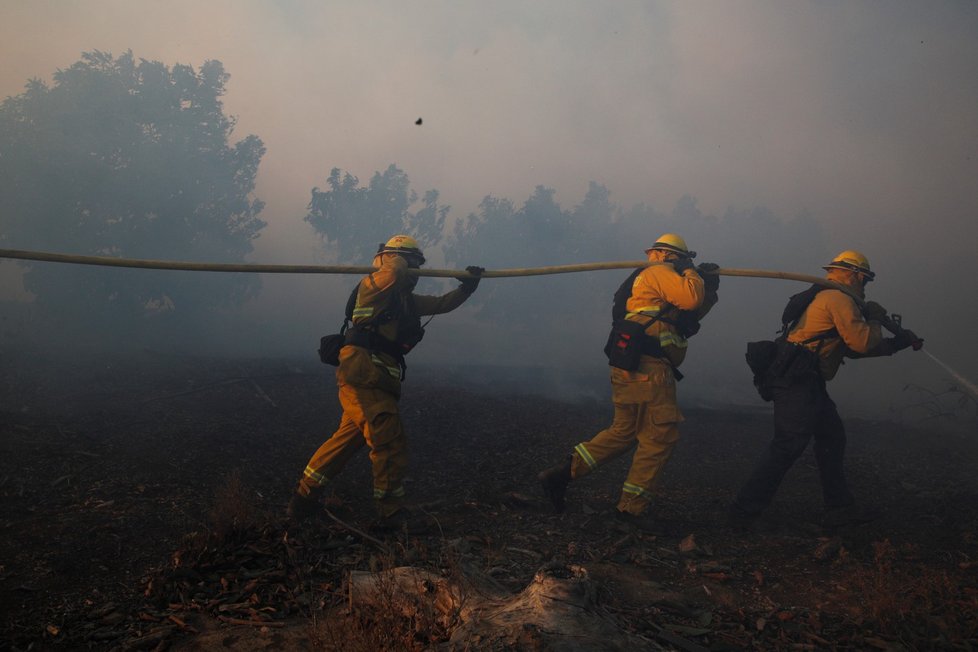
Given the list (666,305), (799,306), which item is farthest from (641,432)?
(799,306)

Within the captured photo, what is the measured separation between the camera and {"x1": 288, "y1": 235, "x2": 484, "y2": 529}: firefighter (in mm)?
4398

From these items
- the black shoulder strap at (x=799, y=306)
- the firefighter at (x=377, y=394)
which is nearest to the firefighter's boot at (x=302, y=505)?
the firefighter at (x=377, y=394)

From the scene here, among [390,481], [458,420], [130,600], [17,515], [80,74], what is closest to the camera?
[130,600]

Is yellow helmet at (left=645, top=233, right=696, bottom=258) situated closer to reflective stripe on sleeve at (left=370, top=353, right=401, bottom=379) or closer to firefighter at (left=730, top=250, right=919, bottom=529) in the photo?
firefighter at (left=730, top=250, right=919, bottom=529)

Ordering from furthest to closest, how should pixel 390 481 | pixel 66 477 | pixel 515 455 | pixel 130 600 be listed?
pixel 515 455, pixel 66 477, pixel 390 481, pixel 130 600

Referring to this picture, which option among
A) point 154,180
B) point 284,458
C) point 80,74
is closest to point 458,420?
point 284,458

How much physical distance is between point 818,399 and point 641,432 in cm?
146

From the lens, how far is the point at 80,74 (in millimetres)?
16328

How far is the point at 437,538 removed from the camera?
14.0 feet

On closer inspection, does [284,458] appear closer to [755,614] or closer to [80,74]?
[755,614]

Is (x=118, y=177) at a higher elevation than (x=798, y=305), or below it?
higher

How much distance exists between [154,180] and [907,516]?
62.4 feet

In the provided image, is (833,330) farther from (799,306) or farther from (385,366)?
(385,366)

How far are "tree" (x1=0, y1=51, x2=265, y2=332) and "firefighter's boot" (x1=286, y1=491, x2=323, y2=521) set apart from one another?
51.8ft
